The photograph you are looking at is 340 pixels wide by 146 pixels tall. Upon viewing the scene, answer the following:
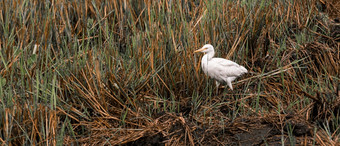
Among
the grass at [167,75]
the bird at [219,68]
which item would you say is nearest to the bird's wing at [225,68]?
the bird at [219,68]

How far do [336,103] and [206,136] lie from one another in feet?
2.71

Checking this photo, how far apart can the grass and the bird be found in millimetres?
104

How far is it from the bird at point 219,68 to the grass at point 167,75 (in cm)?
10

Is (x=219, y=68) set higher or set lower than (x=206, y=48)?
lower

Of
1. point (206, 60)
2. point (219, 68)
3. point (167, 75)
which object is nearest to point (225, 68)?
point (219, 68)

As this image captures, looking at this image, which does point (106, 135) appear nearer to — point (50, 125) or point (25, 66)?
point (50, 125)

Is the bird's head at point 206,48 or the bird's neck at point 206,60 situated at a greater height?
the bird's head at point 206,48

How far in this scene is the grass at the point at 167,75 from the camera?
269 cm

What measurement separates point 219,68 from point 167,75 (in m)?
0.40

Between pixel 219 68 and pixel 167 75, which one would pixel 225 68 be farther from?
pixel 167 75

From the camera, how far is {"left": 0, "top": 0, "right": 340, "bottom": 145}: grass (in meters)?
2.69

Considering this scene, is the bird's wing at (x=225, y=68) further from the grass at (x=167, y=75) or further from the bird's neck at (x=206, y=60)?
the grass at (x=167, y=75)

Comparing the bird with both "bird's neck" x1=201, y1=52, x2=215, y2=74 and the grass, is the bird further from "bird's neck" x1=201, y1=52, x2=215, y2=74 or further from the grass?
the grass

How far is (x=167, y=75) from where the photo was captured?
133 inches
